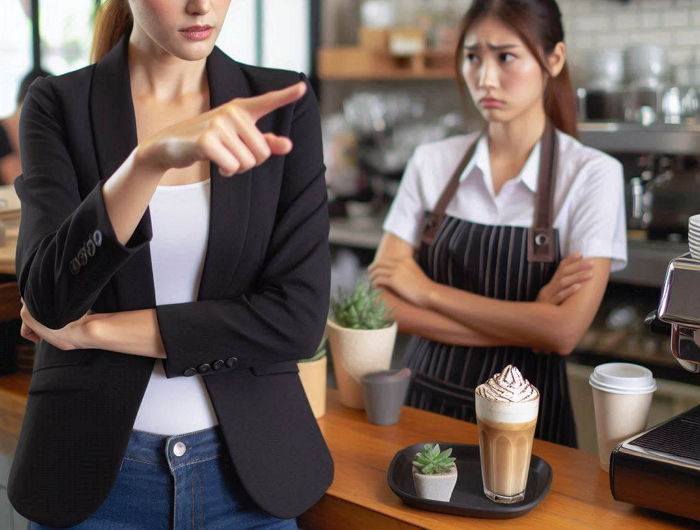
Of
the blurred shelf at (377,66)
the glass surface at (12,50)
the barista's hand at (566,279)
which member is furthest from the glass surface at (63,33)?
the barista's hand at (566,279)

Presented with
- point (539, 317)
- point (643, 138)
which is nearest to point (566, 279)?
point (539, 317)

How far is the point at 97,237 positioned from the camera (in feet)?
4.25

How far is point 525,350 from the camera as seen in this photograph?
2.45 metres

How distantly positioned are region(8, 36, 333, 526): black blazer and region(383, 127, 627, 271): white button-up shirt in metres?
0.98

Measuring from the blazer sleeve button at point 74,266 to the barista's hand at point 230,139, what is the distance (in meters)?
0.24

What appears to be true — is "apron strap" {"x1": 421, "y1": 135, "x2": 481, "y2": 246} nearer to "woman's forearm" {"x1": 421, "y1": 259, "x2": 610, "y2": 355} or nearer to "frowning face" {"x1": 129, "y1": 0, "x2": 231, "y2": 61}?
"woman's forearm" {"x1": 421, "y1": 259, "x2": 610, "y2": 355}

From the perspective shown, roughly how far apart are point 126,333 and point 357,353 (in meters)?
0.73

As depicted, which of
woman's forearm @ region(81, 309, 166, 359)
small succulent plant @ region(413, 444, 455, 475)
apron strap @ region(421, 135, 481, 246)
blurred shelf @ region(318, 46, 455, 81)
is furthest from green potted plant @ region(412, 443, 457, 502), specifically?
blurred shelf @ region(318, 46, 455, 81)

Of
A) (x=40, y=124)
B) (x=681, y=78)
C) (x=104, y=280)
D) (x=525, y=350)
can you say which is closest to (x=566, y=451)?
(x=525, y=350)

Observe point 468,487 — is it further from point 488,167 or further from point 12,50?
point 12,50

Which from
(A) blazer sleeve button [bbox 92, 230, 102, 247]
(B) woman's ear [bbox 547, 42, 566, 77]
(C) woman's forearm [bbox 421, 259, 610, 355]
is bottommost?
(C) woman's forearm [bbox 421, 259, 610, 355]

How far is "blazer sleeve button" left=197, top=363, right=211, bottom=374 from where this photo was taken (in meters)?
1.52

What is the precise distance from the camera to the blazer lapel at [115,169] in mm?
1521

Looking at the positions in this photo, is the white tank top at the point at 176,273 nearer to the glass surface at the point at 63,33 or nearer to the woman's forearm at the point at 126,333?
the woman's forearm at the point at 126,333
